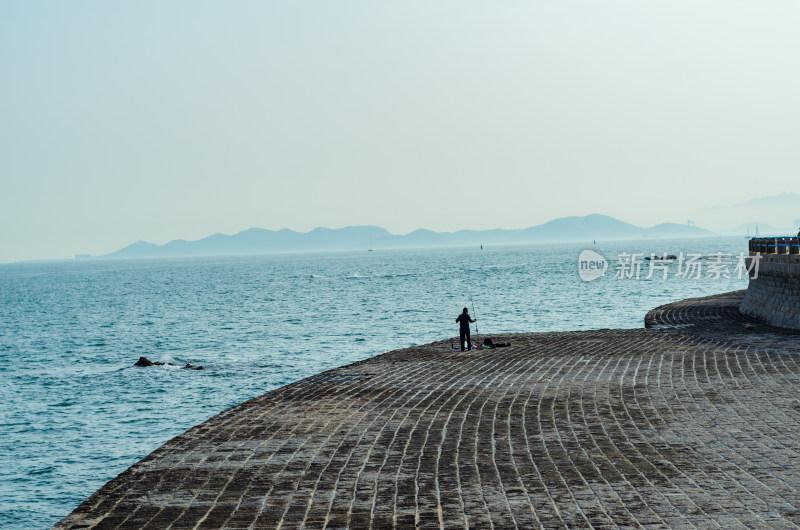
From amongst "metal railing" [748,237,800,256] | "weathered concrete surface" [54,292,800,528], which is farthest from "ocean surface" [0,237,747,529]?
"metal railing" [748,237,800,256]

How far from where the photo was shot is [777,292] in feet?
84.1

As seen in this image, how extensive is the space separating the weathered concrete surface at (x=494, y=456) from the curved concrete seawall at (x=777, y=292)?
8.61 meters

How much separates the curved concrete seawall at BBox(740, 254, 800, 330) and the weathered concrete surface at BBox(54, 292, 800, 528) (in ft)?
28.2

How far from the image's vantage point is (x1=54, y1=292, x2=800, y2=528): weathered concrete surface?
280 inches

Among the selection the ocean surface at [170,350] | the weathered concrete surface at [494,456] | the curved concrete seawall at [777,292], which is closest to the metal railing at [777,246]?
the curved concrete seawall at [777,292]

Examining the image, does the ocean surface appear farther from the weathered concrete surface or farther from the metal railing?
the metal railing

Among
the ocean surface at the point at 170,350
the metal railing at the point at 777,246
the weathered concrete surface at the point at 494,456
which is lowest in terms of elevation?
the ocean surface at the point at 170,350

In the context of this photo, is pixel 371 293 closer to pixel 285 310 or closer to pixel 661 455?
pixel 285 310

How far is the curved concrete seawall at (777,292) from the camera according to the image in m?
23.7

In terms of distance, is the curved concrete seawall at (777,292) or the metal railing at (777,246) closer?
the curved concrete seawall at (777,292)

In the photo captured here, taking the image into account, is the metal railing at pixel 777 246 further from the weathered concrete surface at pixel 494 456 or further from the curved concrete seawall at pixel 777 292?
the weathered concrete surface at pixel 494 456

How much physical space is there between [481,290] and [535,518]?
74.9 metres

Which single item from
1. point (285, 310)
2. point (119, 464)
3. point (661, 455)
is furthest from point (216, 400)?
point (285, 310)

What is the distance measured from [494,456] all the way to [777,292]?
20.1m
